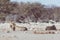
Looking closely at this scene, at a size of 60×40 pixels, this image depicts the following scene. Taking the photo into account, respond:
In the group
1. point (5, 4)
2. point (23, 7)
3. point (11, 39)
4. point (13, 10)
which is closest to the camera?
point (11, 39)

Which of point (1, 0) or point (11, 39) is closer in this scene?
point (11, 39)

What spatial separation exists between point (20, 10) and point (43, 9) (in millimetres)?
5408

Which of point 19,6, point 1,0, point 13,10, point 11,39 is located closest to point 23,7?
point 19,6

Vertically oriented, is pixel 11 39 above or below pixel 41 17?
above

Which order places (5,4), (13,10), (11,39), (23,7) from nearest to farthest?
(11,39) → (5,4) → (13,10) → (23,7)

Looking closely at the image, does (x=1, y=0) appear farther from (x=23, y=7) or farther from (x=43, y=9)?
(x=43, y=9)

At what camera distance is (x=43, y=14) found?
46438 millimetres

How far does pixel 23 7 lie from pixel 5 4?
7.28 meters

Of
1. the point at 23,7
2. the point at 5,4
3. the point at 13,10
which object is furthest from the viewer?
the point at 23,7

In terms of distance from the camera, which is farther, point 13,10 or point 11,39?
point 13,10

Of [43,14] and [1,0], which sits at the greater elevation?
[1,0]

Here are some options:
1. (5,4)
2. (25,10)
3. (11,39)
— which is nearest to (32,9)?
(25,10)

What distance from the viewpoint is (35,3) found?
161 ft

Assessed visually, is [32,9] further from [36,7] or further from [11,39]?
[11,39]
